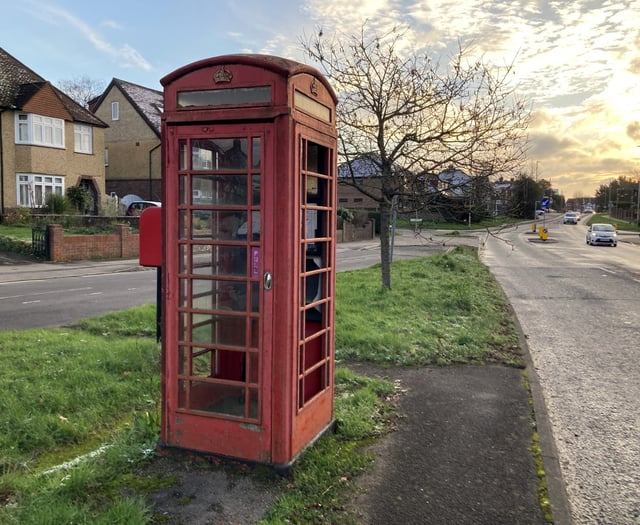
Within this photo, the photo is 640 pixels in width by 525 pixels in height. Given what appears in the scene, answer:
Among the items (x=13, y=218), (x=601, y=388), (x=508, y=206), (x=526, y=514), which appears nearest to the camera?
(x=526, y=514)

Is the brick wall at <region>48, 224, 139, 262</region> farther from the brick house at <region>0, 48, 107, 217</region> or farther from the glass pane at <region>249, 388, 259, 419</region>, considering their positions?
the glass pane at <region>249, 388, 259, 419</region>

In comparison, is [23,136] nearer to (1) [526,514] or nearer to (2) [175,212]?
(2) [175,212]

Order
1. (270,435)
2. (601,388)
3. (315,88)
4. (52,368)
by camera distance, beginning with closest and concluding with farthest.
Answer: (270,435) < (315,88) < (52,368) < (601,388)

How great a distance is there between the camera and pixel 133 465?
372 cm

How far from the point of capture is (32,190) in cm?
2819

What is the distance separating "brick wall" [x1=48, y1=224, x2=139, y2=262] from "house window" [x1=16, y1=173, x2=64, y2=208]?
247 inches

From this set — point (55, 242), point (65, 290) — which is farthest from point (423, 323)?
point (55, 242)

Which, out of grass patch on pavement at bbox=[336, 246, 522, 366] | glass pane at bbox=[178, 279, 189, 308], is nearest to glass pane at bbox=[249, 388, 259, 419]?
glass pane at bbox=[178, 279, 189, 308]

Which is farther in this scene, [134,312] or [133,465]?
[134,312]

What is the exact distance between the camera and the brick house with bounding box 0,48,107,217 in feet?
90.5

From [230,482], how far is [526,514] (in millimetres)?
1798

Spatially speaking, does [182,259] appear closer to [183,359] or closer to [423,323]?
[183,359]

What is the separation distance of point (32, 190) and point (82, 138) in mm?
5249

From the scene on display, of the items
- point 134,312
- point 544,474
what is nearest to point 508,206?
point 134,312
